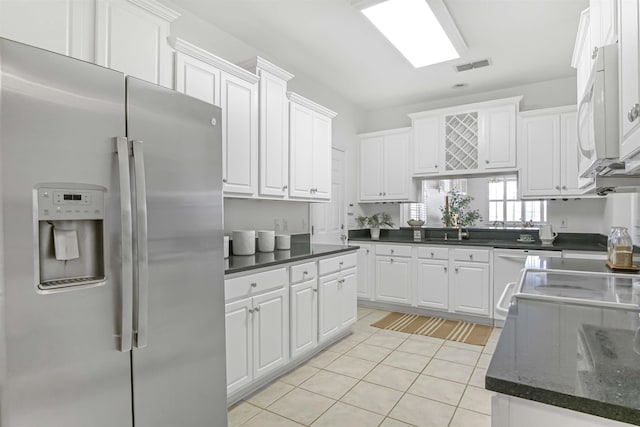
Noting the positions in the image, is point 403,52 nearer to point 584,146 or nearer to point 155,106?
point 584,146

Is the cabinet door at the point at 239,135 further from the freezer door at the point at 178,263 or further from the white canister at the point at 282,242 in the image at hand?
the freezer door at the point at 178,263

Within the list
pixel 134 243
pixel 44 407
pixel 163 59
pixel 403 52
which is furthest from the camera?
pixel 403 52

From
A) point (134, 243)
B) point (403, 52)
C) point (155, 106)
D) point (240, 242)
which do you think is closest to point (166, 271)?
point (134, 243)

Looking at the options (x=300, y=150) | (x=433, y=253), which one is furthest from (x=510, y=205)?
(x=300, y=150)

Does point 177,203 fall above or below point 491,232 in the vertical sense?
above

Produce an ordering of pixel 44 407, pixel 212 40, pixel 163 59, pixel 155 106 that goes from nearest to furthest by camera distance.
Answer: pixel 44 407, pixel 155 106, pixel 163 59, pixel 212 40

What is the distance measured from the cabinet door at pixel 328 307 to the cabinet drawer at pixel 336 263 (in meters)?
0.06

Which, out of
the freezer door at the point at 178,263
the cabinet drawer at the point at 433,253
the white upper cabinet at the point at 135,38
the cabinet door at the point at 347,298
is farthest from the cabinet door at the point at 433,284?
the white upper cabinet at the point at 135,38

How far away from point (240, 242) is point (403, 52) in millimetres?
2328

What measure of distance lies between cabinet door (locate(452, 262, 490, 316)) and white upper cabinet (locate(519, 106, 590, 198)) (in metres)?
1.05

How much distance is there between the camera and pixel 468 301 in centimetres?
407

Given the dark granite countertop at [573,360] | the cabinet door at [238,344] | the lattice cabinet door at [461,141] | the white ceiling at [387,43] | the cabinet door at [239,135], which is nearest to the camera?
the dark granite countertop at [573,360]

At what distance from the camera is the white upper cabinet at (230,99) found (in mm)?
2303

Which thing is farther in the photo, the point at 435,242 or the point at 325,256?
the point at 435,242
